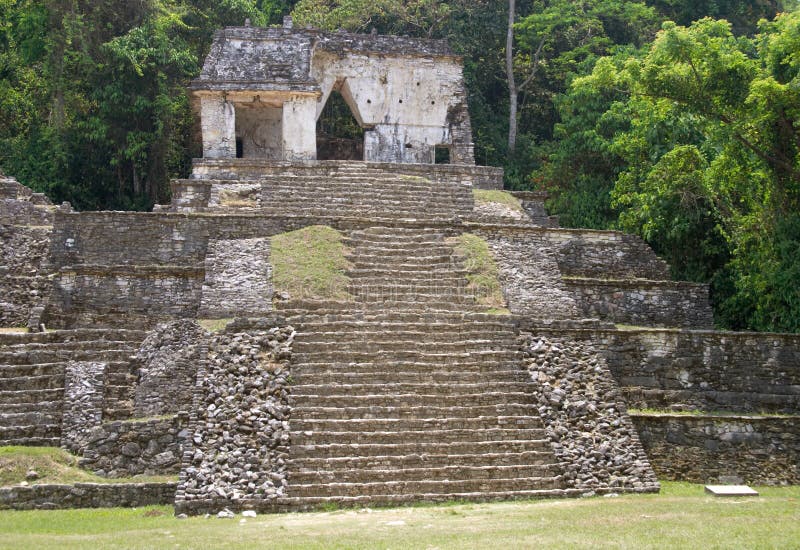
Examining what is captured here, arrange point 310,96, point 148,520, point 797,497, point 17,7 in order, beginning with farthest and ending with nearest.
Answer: point 17,7
point 310,96
point 797,497
point 148,520

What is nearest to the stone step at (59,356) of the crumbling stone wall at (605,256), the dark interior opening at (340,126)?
the crumbling stone wall at (605,256)

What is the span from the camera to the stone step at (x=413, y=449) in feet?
43.8

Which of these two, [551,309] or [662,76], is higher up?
[662,76]

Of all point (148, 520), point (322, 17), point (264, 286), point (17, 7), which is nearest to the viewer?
point (148, 520)

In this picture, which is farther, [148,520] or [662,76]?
[662,76]

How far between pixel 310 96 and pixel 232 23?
620 centimetres

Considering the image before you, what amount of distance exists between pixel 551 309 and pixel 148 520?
294 inches

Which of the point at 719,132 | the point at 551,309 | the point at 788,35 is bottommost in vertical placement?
the point at 551,309

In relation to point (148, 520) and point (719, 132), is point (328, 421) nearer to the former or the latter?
point (148, 520)

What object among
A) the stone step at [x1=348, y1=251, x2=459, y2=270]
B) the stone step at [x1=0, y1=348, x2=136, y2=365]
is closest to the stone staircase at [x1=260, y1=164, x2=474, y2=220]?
the stone step at [x1=348, y1=251, x2=459, y2=270]

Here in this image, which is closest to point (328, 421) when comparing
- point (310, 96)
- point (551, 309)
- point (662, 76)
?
point (551, 309)

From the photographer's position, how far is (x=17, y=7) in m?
27.2

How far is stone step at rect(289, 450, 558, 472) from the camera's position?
1320cm

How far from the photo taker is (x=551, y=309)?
17.2 meters
